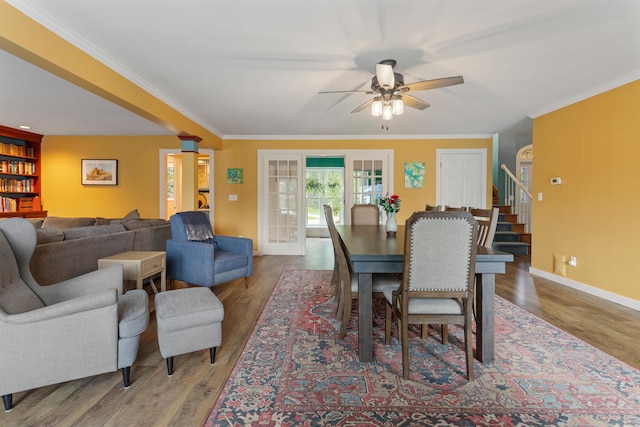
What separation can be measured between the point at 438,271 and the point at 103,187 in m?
6.44

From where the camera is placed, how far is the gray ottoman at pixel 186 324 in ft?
5.78

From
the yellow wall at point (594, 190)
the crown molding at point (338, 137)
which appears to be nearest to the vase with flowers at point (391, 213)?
the yellow wall at point (594, 190)

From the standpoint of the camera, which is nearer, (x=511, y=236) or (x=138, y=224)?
(x=138, y=224)

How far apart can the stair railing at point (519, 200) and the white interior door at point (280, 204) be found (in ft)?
15.3

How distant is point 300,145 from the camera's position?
18.7ft

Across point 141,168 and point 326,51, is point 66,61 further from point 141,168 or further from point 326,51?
point 141,168

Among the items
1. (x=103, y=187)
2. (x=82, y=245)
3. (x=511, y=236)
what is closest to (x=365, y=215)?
(x=82, y=245)

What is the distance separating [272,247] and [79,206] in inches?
152

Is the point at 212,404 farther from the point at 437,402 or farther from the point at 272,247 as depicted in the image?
the point at 272,247

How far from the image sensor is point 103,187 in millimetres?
5691

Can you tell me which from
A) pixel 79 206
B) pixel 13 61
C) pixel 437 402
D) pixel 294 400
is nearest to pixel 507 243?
pixel 437 402

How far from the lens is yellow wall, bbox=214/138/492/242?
5605mm

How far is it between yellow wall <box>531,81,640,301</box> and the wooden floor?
0.40 m

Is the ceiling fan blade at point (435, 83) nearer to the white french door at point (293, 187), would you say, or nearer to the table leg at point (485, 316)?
the table leg at point (485, 316)
